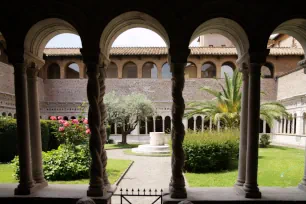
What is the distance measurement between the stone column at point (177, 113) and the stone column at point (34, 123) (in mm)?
2597

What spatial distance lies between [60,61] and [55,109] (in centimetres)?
504

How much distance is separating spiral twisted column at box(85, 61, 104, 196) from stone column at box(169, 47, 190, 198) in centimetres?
125

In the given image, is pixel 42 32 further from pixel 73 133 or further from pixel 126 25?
pixel 73 133

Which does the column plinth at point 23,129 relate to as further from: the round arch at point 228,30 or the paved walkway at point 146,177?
the round arch at point 228,30

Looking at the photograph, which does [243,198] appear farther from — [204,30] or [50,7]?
[50,7]

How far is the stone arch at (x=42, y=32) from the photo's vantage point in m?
4.21

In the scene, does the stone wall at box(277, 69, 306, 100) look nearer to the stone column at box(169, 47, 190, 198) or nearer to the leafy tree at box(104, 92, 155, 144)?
the leafy tree at box(104, 92, 155, 144)

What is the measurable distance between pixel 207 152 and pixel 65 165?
550 cm

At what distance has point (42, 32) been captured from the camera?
15.0 feet

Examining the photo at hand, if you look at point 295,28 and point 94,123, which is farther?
point 295,28

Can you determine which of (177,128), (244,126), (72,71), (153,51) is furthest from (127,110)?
(72,71)

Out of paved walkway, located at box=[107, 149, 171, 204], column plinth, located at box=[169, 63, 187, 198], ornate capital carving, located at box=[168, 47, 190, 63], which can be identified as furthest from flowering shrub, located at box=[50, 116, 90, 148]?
ornate capital carving, located at box=[168, 47, 190, 63]

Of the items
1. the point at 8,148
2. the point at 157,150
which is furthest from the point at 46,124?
the point at 157,150

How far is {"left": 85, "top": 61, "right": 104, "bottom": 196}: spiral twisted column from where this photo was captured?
402 centimetres
